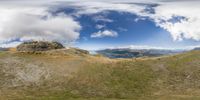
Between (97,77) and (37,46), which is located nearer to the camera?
(97,77)

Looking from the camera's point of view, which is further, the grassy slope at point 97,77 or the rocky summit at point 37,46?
the rocky summit at point 37,46

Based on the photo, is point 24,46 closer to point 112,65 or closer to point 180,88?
point 112,65

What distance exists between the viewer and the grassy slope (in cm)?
10244

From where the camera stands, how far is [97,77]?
370 ft

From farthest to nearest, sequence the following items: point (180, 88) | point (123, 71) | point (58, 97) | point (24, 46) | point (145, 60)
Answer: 1. point (24, 46)
2. point (145, 60)
3. point (123, 71)
4. point (180, 88)
5. point (58, 97)

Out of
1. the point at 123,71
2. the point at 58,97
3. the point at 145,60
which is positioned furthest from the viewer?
the point at 145,60

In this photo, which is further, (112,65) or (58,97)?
(112,65)

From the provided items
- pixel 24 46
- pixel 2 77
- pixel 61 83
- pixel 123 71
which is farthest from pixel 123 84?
pixel 24 46

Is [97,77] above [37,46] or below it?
below

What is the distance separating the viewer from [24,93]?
10100 centimetres

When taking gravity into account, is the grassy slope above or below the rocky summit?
below

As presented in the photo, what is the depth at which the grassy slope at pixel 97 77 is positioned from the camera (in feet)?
336

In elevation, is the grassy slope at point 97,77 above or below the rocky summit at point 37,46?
below

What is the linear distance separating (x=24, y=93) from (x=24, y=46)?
47.9 meters
